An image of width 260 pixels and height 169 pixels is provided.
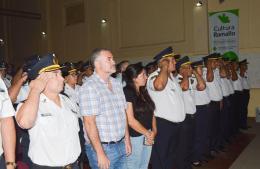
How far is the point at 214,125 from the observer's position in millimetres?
5008

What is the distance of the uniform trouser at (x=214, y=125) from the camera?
4.83 m

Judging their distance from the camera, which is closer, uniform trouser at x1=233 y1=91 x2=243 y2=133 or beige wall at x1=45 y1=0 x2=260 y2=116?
uniform trouser at x1=233 y1=91 x2=243 y2=133

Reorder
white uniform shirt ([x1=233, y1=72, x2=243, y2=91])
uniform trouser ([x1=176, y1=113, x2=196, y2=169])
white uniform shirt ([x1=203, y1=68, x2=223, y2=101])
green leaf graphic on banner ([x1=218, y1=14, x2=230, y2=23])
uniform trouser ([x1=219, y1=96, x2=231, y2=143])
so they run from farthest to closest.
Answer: green leaf graphic on banner ([x1=218, y1=14, x2=230, y2=23]), white uniform shirt ([x1=233, y1=72, x2=243, y2=91]), uniform trouser ([x1=219, y1=96, x2=231, y2=143]), white uniform shirt ([x1=203, y1=68, x2=223, y2=101]), uniform trouser ([x1=176, y1=113, x2=196, y2=169])

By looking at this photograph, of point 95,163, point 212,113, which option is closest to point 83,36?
point 212,113

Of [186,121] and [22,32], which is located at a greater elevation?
[22,32]

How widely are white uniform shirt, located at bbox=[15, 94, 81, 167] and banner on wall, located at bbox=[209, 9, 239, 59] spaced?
6954 mm

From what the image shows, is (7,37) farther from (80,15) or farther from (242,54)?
(242,54)

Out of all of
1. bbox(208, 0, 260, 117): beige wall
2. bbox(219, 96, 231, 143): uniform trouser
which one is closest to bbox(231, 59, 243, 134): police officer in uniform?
bbox(219, 96, 231, 143): uniform trouser

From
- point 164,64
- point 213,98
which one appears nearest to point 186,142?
point 164,64

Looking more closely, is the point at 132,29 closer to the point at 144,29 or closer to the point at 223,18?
the point at 144,29

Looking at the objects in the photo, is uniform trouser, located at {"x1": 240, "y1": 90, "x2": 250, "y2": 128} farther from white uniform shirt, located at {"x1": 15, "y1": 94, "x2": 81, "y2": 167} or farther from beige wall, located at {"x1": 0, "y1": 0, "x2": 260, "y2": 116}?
white uniform shirt, located at {"x1": 15, "y1": 94, "x2": 81, "y2": 167}

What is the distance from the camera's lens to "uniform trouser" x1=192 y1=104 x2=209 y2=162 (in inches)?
180

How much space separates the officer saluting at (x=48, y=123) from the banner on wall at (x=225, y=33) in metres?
6.92

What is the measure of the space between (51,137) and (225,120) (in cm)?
430
